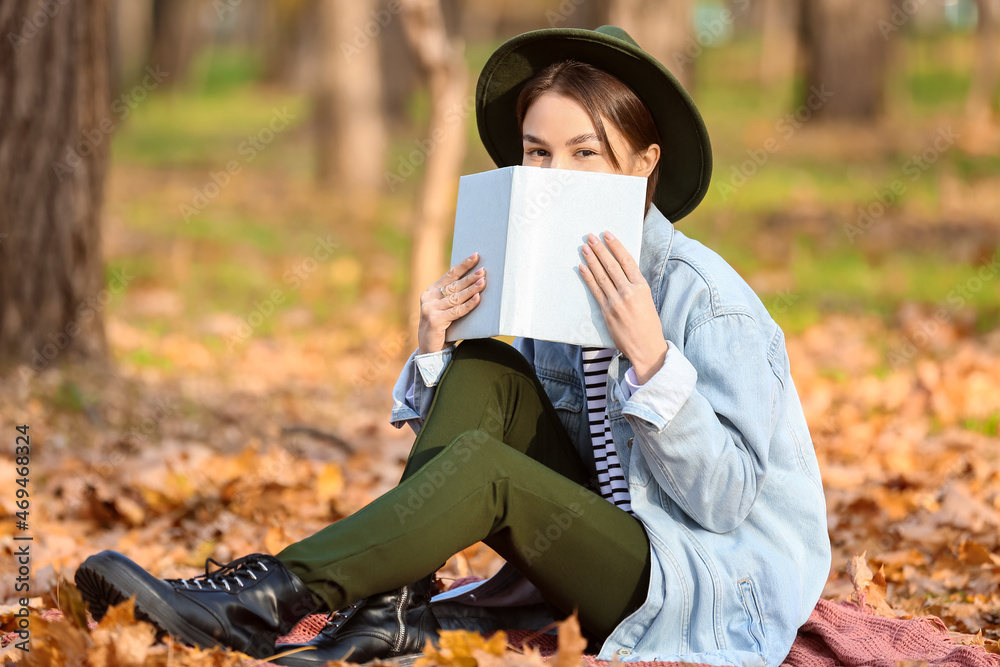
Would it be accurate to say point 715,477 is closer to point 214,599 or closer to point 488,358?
point 488,358

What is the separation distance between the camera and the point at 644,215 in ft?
7.48

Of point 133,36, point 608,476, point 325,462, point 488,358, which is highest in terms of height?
point 133,36

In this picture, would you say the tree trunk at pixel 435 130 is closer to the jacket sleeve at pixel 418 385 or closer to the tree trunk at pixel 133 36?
the jacket sleeve at pixel 418 385

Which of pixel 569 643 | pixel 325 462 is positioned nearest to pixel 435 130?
pixel 325 462

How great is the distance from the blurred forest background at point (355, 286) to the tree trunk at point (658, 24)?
2 cm

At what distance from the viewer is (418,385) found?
2463mm

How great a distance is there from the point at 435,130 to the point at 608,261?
4.39 metres

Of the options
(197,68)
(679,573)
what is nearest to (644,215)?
(679,573)

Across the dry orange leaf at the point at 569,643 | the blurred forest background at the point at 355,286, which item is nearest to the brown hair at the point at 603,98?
the dry orange leaf at the point at 569,643

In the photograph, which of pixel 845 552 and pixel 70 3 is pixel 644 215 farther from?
pixel 70 3

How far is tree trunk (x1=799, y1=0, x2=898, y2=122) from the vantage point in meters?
12.5

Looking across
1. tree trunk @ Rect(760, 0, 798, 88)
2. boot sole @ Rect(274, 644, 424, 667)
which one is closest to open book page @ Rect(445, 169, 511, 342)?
boot sole @ Rect(274, 644, 424, 667)

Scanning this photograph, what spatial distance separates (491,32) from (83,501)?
117ft

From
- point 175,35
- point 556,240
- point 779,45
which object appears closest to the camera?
point 556,240
